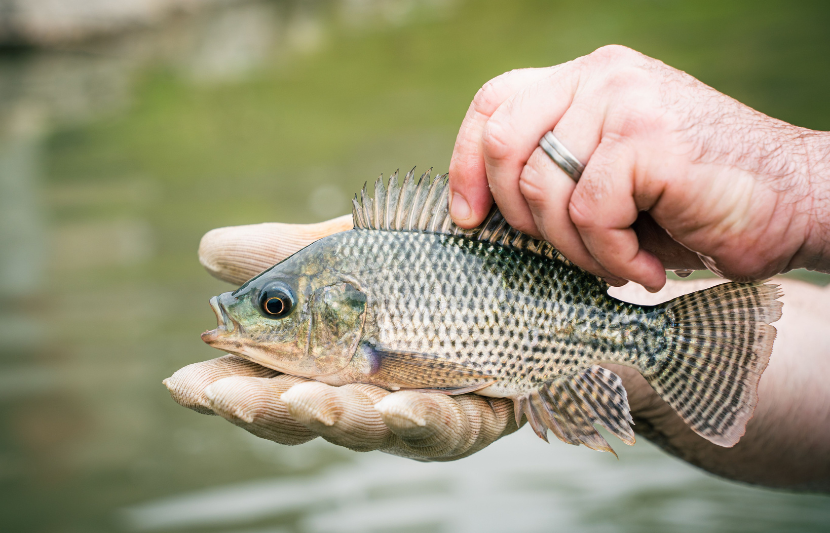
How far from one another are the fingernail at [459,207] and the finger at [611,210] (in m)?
0.44

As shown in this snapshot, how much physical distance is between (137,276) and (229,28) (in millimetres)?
14685

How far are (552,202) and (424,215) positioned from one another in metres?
0.60

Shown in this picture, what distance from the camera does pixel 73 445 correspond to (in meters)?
6.84

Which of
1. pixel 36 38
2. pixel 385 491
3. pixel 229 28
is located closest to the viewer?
pixel 385 491

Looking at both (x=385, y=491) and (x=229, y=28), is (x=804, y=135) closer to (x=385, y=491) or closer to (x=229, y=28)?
(x=385, y=491)

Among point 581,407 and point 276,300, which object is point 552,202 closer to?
point 581,407

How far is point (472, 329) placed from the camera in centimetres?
260

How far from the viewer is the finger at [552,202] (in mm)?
2312

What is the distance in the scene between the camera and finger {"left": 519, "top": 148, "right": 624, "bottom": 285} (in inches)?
91.0

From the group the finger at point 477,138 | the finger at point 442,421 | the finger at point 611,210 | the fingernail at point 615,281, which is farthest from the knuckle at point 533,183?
the finger at point 442,421

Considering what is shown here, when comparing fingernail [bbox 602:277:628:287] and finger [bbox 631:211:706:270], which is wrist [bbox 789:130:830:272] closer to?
finger [bbox 631:211:706:270]

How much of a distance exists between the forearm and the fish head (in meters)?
1.51

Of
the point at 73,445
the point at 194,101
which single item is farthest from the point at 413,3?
the point at 73,445

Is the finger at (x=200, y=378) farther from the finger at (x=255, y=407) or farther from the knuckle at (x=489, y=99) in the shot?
the knuckle at (x=489, y=99)
